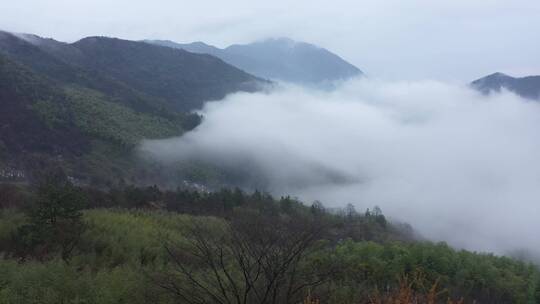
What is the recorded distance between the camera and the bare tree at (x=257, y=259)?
14281 mm

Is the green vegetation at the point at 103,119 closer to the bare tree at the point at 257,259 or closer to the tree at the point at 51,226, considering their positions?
the tree at the point at 51,226

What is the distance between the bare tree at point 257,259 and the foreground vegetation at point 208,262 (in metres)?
0.04

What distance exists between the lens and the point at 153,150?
409 feet

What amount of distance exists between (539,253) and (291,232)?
14525 cm

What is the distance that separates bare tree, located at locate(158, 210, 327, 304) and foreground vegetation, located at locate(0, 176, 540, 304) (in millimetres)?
38

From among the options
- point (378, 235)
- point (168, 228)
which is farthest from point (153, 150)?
point (168, 228)

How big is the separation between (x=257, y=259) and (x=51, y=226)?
1532 centimetres

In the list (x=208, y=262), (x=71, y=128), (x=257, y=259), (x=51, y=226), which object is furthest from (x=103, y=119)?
(x=257, y=259)

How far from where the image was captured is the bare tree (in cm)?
1428

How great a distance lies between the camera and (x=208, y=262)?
50.8ft

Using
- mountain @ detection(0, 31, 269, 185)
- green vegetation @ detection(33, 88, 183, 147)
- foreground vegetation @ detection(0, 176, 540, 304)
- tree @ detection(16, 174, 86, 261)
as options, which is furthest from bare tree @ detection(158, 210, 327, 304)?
green vegetation @ detection(33, 88, 183, 147)

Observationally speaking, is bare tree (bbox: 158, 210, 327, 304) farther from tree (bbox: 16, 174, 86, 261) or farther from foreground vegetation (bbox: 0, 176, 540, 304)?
tree (bbox: 16, 174, 86, 261)

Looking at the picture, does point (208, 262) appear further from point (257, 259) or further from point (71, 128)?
point (71, 128)

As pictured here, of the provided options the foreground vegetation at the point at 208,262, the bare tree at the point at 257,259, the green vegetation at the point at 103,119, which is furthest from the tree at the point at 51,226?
the green vegetation at the point at 103,119
